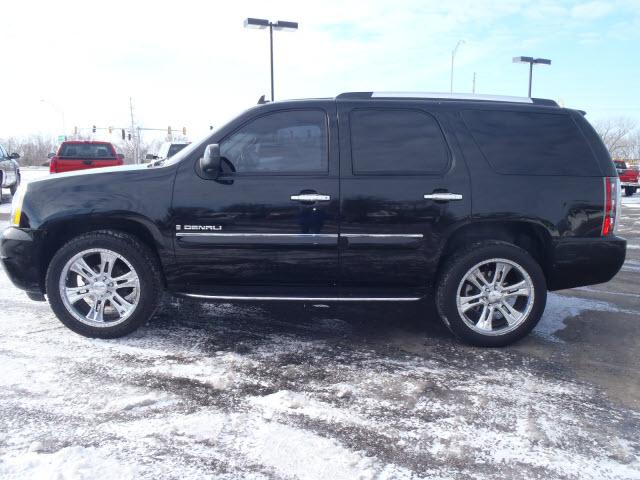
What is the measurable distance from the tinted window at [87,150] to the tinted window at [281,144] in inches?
511

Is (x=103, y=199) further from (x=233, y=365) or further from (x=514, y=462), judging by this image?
(x=514, y=462)

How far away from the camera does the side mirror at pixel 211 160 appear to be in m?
3.77

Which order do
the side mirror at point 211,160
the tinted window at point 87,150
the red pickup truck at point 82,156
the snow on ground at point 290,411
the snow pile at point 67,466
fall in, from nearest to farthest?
the snow pile at point 67,466 → the snow on ground at point 290,411 → the side mirror at point 211,160 → the red pickup truck at point 82,156 → the tinted window at point 87,150

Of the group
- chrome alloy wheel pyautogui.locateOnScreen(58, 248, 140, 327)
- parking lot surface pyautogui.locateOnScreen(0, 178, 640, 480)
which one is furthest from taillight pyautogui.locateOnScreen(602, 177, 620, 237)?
chrome alloy wheel pyautogui.locateOnScreen(58, 248, 140, 327)

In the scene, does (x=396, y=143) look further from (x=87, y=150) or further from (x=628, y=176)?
(x=628, y=176)

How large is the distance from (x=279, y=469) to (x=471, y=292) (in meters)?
2.31

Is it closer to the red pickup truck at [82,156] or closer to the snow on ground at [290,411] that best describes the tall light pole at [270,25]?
the red pickup truck at [82,156]

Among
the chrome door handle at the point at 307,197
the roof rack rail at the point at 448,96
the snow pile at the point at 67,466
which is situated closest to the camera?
the snow pile at the point at 67,466

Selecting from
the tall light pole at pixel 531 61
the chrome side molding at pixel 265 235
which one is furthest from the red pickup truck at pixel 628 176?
the chrome side molding at pixel 265 235

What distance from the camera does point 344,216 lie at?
3.92m

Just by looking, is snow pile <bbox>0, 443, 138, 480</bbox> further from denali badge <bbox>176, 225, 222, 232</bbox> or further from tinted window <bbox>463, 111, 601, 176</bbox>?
tinted window <bbox>463, 111, 601, 176</bbox>

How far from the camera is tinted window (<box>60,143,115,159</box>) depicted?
1538 cm

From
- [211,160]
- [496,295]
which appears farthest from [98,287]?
[496,295]

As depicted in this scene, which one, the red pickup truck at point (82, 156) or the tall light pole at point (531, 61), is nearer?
the red pickup truck at point (82, 156)
